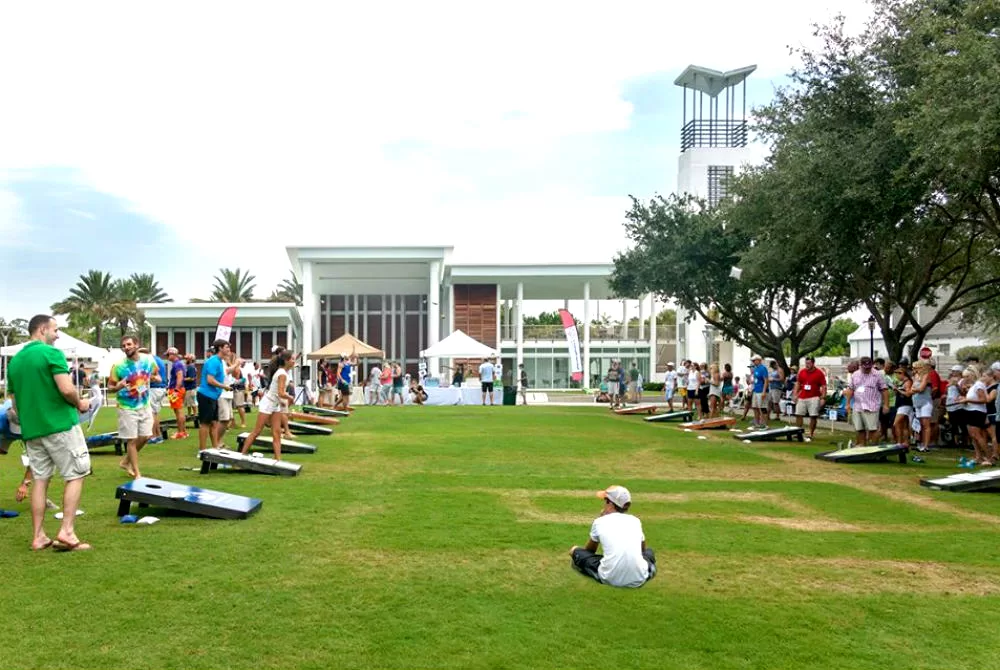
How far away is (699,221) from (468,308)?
25832 millimetres

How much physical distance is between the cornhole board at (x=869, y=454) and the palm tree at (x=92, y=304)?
6407cm

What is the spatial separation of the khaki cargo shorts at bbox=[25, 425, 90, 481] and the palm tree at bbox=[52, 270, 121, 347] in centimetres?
6647

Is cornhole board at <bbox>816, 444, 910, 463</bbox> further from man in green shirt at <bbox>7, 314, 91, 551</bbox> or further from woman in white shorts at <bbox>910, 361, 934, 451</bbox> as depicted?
man in green shirt at <bbox>7, 314, 91, 551</bbox>

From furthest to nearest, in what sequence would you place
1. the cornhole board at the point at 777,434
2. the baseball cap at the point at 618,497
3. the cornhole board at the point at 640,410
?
the cornhole board at the point at 640,410
the cornhole board at the point at 777,434
the baseball cap at the point at 618,497

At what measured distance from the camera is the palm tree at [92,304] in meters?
68.8

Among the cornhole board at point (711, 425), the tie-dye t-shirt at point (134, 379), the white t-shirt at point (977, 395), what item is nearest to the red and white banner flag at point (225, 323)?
the cornhole board at point (711, 425)

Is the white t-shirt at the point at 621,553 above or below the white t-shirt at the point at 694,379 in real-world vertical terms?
below

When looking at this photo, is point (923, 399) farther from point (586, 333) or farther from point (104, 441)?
point (586, 333)

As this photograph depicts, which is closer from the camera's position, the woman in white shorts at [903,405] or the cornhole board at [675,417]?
the woman in white shorts at [903,405]

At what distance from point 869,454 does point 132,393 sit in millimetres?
11587

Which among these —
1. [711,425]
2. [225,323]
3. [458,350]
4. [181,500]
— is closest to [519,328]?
[458,350]

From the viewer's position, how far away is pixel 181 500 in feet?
28.6

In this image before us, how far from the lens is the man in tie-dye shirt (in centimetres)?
1116

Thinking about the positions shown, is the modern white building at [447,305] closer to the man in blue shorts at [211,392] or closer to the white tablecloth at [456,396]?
the white tablecloth at [456,396]
